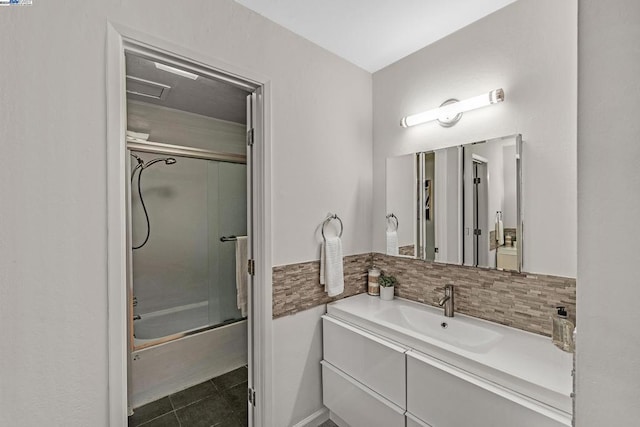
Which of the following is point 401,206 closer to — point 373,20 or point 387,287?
point 387,287

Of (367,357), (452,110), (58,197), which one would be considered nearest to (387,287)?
(367,357)

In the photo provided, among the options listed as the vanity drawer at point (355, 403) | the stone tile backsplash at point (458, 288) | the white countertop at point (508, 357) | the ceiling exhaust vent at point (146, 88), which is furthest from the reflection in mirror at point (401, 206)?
the ceiling exhaust vent at point (146, 88)

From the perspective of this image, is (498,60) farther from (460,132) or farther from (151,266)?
(151,266)

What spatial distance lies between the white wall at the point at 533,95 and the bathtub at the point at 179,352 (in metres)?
2.29

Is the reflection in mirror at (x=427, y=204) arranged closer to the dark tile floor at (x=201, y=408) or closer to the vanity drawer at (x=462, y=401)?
the vanity drawer at (x=462, y=401)

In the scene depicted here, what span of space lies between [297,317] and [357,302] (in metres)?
0.44

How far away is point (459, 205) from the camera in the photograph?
1.68 m

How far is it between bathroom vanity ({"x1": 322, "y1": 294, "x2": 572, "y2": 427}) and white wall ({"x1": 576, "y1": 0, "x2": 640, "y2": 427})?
29.4 inches

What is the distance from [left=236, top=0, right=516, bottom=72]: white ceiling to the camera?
146cm

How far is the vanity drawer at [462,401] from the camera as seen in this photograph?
0.99 meters

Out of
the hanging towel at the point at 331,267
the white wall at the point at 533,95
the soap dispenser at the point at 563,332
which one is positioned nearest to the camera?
the soap dispenser at the point at 563,332

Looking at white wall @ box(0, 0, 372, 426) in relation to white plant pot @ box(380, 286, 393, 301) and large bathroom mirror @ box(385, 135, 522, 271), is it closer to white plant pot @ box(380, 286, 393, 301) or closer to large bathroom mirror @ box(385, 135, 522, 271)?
large bathroom mirror @ box(385, 135, 522, 271)

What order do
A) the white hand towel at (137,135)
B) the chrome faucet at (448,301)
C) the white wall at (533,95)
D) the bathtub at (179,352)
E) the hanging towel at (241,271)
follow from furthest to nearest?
the hanging towel at (241,271), the white hand towel at (137,135), the bathtub at (179,352), the chrome faucet at (448,301), the white wall at (533,95)

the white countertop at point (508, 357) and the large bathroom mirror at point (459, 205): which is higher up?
the large bathroom mirror at point (459, 205)
